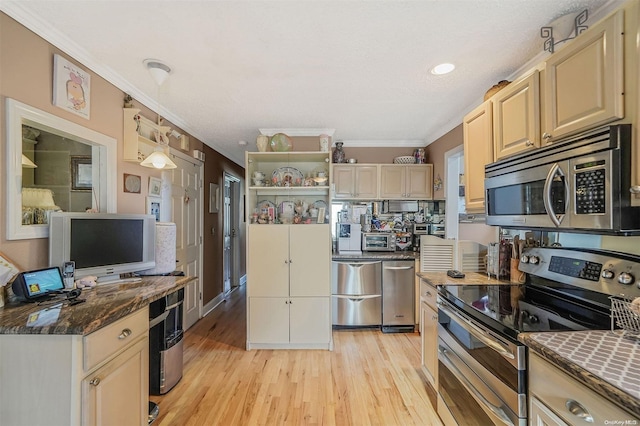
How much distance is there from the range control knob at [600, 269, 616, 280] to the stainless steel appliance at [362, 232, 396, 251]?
248cm

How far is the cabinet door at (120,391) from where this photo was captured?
122 cm

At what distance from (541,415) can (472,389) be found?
0.44 m

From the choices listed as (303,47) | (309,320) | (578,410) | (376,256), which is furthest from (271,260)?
(578,410)

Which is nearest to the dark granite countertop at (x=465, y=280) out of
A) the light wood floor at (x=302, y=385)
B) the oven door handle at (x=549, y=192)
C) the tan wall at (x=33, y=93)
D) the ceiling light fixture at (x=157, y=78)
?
the oven door handle at (x=549, y=192)

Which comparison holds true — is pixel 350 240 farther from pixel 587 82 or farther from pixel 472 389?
pixel 587 82

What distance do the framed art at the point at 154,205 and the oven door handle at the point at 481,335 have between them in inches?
104

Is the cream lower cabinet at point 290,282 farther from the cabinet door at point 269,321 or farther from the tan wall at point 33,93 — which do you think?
the tan wall at point 33,93

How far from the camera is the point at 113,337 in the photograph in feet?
4.45

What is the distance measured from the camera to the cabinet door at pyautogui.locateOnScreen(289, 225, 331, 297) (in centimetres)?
297

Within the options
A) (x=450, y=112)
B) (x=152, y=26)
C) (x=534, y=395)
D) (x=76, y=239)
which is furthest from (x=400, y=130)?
(x=76, y=239)

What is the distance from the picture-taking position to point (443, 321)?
1.83m

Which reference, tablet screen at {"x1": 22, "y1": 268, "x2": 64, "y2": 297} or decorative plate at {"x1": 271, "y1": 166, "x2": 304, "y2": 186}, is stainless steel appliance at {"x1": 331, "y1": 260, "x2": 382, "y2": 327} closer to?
decorative plate at {"x1": 271, "y1": 166, "x2": 304, "y2": 186}

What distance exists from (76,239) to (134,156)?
84 centimetres

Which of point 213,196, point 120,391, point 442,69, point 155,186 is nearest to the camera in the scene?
point 120,391
